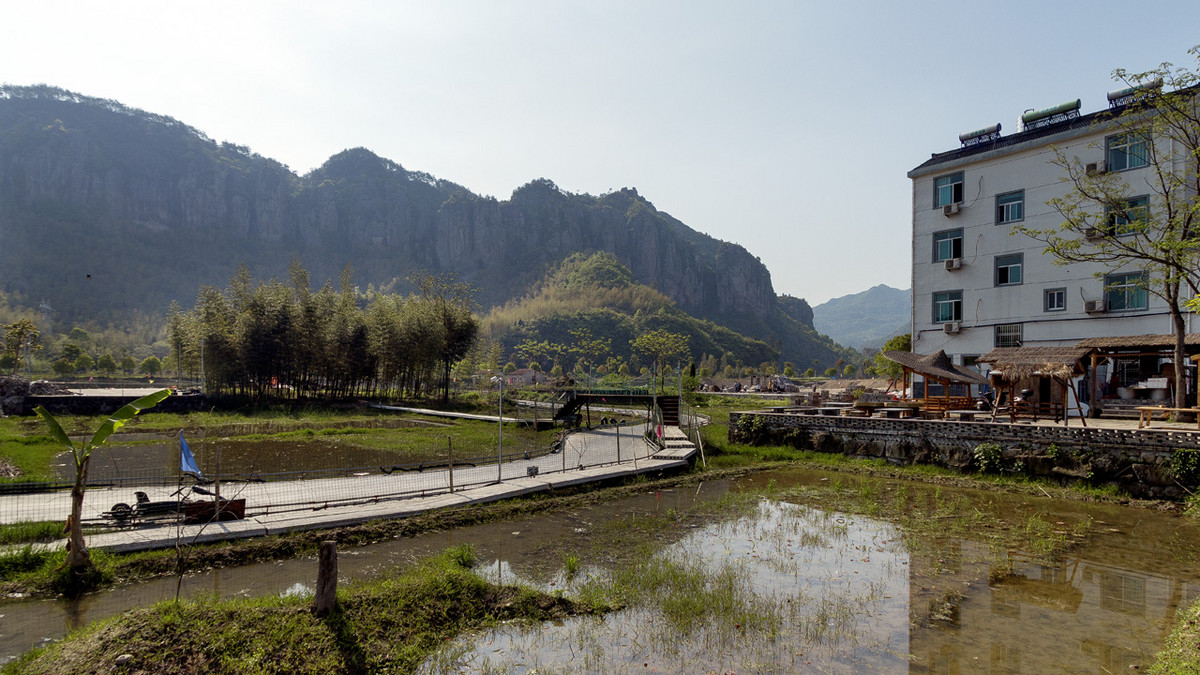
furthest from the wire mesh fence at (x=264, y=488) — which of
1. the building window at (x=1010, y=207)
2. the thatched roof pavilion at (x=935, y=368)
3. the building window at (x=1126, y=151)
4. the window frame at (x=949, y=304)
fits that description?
the building window at (x=1126, y=151)

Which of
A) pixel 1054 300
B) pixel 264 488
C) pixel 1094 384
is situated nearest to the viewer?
pixel 264 488

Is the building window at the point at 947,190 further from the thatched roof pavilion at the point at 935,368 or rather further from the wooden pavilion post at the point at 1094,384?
the wooden pavilion post at the point at 1094,384

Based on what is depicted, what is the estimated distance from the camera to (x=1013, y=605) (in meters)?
8.27

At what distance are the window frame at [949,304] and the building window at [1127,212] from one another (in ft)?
20.6

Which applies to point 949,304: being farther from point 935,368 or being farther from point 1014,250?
point 935,368

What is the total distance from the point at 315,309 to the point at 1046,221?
44.8 metres

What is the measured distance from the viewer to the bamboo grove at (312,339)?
134 feet

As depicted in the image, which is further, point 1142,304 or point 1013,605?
point 1142,304

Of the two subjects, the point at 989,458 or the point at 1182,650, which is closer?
the point at 1182,650

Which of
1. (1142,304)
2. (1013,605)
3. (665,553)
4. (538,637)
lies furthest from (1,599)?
(1142,304)

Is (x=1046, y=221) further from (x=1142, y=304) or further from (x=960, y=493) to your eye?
(x=960, y=493)

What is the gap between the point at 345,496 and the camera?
1348cm

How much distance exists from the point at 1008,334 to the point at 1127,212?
6.33 meters

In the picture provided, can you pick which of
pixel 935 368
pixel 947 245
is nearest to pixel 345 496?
pixel 935 368
